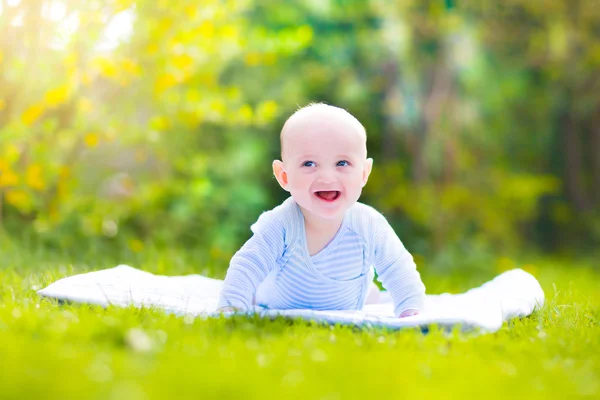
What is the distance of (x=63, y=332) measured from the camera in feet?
6.05

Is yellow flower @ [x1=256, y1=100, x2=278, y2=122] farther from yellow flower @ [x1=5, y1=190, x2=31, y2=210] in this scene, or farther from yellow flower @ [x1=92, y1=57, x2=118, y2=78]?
yellow flower @ [x1=5, y1=190, x2=31, y2=210]

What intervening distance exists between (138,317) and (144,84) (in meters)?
2.74

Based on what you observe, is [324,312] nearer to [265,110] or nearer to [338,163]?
[338,163]

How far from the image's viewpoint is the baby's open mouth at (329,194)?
2.51 m

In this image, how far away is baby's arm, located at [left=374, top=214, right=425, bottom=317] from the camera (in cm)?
256

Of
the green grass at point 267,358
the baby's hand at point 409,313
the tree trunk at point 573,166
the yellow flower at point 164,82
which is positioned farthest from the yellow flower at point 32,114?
the tree trunk at point 573,166

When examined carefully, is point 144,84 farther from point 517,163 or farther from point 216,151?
point 517,163

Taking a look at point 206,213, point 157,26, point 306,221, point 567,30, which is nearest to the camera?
point 306,221

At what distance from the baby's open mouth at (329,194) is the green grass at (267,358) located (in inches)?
18.9

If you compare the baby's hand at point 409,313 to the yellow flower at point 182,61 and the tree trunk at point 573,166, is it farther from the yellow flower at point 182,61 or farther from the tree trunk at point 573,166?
the tree trunk at point 573,166

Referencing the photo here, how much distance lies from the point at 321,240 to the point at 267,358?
0.96 meters

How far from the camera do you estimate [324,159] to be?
2467 mm

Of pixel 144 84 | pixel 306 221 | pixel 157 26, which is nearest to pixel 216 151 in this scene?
pixel 144 84

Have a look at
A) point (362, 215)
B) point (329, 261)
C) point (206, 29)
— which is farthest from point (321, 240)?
point (206, 29)
